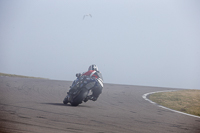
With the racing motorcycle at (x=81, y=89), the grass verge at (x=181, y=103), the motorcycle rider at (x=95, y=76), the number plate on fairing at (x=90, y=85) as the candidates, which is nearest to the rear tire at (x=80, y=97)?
the racing motorcycle at (x=81, y=89)

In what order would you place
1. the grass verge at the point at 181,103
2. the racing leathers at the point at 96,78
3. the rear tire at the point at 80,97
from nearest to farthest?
the rear tire at the point at 80,97 < the racing leathers at the point at 96,78 < the grass verge at the point at 181,103

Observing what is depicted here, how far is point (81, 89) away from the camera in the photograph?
1135 cm

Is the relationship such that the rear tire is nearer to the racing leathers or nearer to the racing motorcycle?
the racing motorcycle

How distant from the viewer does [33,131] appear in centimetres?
606

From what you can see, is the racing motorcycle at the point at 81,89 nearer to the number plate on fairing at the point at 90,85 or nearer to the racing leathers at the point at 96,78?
the number plate on fairing at the point at 90,85

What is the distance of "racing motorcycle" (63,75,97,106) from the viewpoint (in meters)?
11.3

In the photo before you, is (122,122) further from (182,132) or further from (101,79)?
(101,79)

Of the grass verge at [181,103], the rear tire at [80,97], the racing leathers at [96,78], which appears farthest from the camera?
the grass verge at [181,103]

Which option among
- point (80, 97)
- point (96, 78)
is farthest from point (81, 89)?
point (96, 78)

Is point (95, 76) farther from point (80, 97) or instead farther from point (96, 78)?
point (80, 97)

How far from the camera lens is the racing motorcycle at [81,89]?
11.3 metres

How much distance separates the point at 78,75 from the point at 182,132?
5.51 metres

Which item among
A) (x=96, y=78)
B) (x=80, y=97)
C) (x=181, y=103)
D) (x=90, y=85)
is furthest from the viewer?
(x=181, y=103)

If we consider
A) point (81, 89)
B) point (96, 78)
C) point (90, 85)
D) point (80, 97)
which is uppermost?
point (96, 78)
